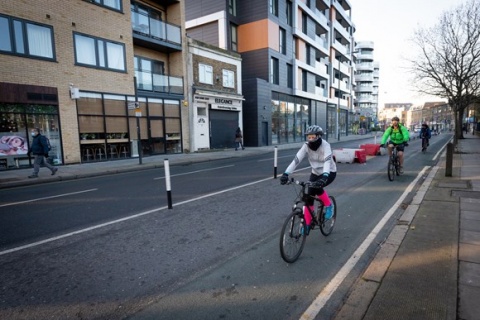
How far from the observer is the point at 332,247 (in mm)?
4215

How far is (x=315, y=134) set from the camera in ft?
13.1

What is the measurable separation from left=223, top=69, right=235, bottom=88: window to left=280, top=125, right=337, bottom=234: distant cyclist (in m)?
21.4

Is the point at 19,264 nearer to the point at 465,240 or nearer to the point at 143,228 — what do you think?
the point at 143,228

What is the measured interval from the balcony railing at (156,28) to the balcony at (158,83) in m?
2.44

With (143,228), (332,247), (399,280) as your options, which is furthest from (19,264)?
(399,280)

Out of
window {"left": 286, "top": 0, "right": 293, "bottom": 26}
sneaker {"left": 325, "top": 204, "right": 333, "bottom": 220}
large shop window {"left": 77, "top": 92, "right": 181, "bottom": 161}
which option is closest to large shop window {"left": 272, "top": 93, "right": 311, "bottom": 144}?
window {"left": 286, "top": 0, "right": 293, "bottom": 26}

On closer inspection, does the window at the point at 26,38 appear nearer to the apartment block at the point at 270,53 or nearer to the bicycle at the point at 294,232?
the apartment block at the point at 270,53

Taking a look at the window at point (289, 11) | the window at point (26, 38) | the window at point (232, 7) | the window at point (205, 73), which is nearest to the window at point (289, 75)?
the window at point (289, 11)

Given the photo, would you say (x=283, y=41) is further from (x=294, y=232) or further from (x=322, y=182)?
(x=294, y=232)

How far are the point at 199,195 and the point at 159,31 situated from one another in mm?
15670

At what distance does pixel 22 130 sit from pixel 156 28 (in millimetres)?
10244

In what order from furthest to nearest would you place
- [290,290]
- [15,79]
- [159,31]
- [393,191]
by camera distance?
[159,31]
[15,79]
[393,191]
[290,290]

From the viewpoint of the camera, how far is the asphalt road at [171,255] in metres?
2.89

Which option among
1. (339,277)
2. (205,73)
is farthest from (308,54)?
(339,277)
